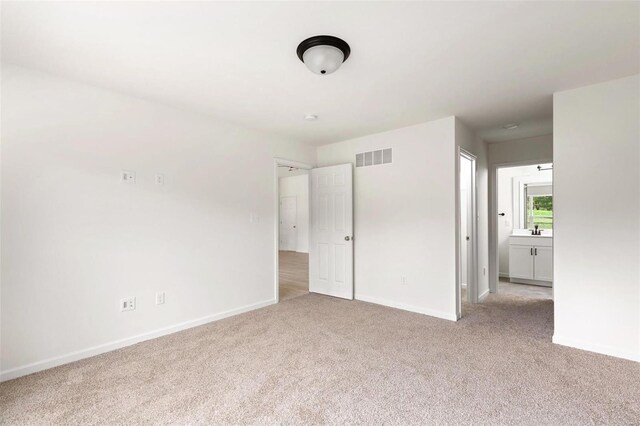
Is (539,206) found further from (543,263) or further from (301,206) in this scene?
(301,206)

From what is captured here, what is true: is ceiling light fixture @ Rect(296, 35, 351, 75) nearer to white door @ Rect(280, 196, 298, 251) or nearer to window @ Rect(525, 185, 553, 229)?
window @ Rect(525, 185, 553, 229)

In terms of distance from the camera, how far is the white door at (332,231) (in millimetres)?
4492

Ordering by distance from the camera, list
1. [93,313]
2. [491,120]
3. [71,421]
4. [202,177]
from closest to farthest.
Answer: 1. [71,421]
2. [93,313]
3. [202,177]
4. [491,120]

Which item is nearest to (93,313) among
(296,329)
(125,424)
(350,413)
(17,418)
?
(17,418)

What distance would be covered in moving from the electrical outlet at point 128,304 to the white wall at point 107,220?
0.05 metres

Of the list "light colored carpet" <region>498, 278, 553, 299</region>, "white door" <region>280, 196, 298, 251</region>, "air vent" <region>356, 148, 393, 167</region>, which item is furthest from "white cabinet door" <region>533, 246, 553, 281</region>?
"white door" <region>280, 196, 298, 251</region>

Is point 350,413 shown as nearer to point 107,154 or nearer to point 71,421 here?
point 71,421

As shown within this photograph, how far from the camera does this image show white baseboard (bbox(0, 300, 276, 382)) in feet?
7.59

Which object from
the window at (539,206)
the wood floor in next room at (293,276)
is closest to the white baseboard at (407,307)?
the wood floor in next room at (293,276)

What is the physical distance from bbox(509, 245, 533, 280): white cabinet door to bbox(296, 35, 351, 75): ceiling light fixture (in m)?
5.15

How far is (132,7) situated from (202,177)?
1961mm

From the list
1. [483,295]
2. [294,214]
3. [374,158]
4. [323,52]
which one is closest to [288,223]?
[294,214]

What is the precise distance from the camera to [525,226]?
6086 mm

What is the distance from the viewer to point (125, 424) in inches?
70.2
